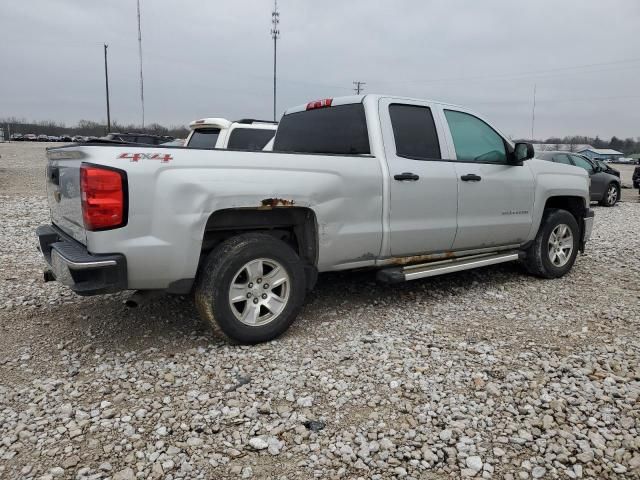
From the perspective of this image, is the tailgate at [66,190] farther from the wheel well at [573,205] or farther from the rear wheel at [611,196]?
the rear wheel at [611,196]

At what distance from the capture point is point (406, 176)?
4.31 m

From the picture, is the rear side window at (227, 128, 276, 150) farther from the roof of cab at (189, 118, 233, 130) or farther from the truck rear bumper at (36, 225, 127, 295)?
the truck rear bumper at (36, 225, 127, 295)

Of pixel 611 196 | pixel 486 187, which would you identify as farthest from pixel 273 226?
pixel 611 196

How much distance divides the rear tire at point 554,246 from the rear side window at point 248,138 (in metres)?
4.28

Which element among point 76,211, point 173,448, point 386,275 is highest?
point 76,211

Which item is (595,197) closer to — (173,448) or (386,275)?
(386,275)

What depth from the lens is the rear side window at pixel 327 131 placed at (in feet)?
14.7

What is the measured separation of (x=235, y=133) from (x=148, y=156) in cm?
492

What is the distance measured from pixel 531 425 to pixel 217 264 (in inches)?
87.3

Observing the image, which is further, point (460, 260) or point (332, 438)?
point (460, 260)

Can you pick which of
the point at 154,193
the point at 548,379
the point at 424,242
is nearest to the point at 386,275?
the point at 424,242

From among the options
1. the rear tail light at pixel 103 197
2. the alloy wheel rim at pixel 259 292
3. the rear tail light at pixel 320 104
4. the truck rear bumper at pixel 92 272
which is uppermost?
the rear tail light at pixel 320 104

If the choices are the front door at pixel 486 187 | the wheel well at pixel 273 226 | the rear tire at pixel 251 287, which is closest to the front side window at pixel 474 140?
the front door at pixel 486 187

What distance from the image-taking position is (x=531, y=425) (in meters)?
2.79
